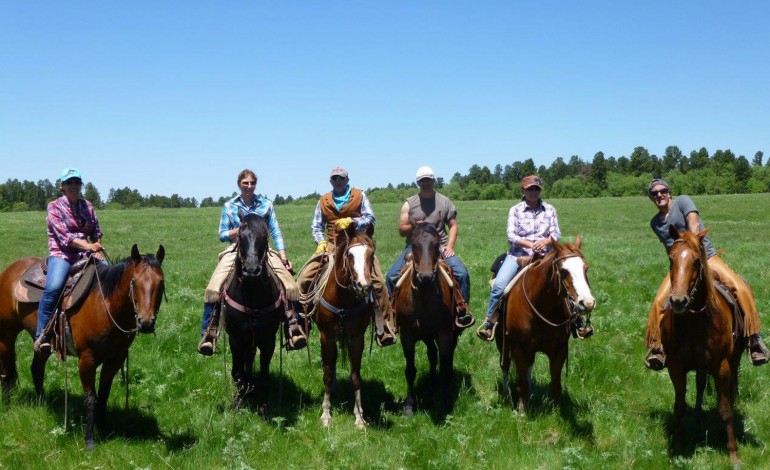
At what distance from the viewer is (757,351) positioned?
7.68 metres

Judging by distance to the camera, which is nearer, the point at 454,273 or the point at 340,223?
the point at 340,223

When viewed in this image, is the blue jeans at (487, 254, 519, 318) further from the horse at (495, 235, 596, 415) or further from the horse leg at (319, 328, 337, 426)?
the horse leg at (319, 328, 337, 426)

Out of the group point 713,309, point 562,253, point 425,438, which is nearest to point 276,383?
point 425,438

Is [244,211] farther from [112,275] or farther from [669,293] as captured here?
[669,293]

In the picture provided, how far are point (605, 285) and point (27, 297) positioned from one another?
1275 centimetres

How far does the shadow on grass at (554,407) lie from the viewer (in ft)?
25.2

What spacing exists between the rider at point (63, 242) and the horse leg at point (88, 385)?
786 mm

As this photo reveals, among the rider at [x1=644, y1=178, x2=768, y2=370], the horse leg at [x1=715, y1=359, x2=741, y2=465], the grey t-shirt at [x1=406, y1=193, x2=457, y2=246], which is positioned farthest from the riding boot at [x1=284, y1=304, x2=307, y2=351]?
the horse leg at [x1=715, y1=359, x2=741, y2=465]

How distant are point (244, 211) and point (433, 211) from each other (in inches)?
112

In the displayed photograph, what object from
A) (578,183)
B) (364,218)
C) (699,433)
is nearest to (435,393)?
(364,218)

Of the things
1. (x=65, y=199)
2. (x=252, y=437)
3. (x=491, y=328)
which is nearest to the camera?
(x=252, y=437)

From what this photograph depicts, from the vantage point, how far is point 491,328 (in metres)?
8.99

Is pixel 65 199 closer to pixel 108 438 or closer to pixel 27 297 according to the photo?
pixel 27 297

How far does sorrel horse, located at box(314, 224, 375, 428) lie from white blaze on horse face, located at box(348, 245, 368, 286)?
14 centimetres
